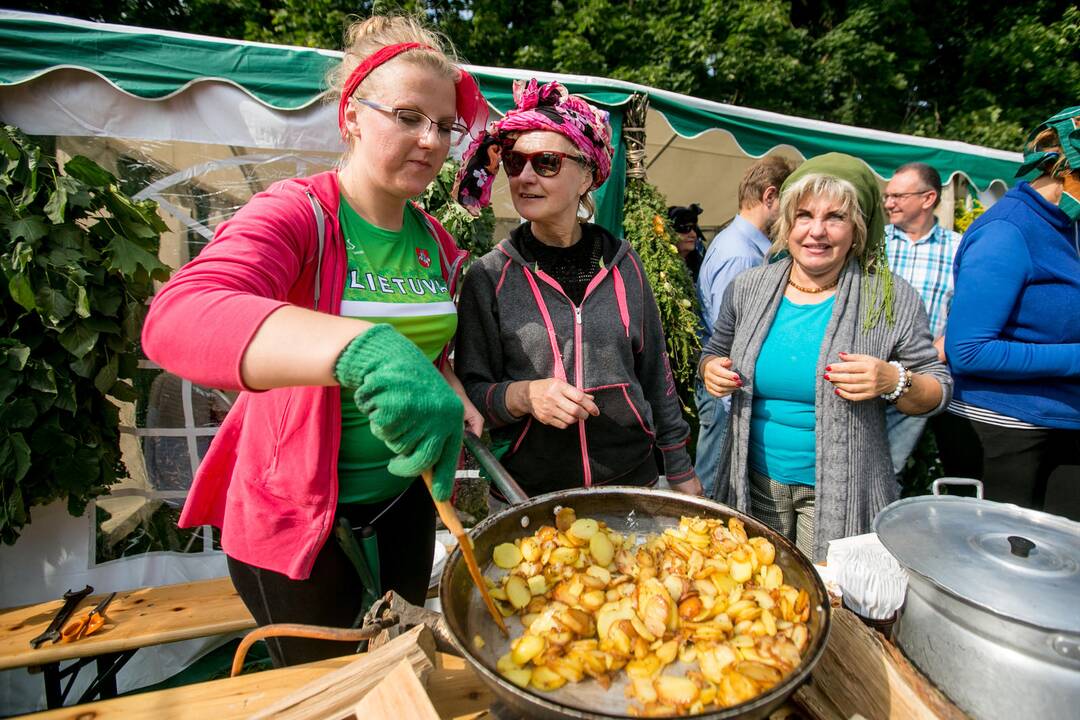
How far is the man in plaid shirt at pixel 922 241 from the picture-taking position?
3.90m

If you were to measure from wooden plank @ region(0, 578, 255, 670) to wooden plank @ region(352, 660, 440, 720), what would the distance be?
2102 millimetres

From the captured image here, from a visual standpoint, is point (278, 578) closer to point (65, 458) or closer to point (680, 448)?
point (680, 448)

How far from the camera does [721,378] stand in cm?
200

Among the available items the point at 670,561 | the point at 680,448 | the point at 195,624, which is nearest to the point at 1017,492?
the point at 680,448

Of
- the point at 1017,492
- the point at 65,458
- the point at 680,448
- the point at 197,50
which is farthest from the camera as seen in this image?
the point at 197,50

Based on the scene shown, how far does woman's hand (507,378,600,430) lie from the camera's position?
4.82ft

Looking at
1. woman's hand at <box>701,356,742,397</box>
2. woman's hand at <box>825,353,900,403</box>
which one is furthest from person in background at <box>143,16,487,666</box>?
woman's hand at <box>825,353,900,403</box>

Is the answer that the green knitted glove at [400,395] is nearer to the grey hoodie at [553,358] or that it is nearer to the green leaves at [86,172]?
the grey hoodie at [553,358]

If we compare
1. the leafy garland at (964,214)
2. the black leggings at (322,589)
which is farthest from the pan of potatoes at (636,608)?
the leafy garland at (964,214)

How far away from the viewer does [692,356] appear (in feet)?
12.0

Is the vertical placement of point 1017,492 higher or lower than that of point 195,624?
higher

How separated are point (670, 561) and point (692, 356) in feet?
9.06

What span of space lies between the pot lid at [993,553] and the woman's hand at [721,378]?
0.86 metres

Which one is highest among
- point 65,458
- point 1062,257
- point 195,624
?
point 1062,257
